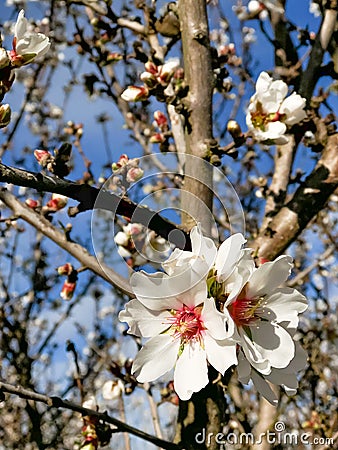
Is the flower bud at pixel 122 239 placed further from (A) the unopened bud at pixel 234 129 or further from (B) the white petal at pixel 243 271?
(B) the white petal at pixel 243 271

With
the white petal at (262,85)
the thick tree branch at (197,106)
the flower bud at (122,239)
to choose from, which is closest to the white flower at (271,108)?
the white petal at (262,85)

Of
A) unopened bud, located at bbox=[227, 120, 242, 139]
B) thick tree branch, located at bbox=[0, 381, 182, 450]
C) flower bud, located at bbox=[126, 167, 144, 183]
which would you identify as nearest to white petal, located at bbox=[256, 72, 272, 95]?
unopened bud, located at bbox=[227, 120, 242, 139]

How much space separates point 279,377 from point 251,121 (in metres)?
0.86

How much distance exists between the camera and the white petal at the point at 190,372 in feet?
3.18

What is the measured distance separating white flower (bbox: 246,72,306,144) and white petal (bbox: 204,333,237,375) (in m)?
0.84

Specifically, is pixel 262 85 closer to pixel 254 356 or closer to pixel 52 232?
pixel 52 232

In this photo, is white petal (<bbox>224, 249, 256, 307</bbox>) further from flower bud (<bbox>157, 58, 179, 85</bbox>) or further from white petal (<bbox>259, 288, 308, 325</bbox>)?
flower bud (<bbox>157, 58, 179, 85</bbox>)

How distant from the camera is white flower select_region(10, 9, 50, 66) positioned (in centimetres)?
120

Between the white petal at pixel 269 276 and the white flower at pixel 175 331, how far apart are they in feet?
0.33

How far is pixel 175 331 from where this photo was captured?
1019 millimetres

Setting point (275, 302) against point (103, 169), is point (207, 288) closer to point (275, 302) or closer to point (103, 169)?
point (275, 302)

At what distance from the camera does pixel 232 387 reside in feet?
6.93

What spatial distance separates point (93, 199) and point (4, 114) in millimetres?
259

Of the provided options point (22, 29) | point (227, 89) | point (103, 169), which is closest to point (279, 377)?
point (22, 29)
